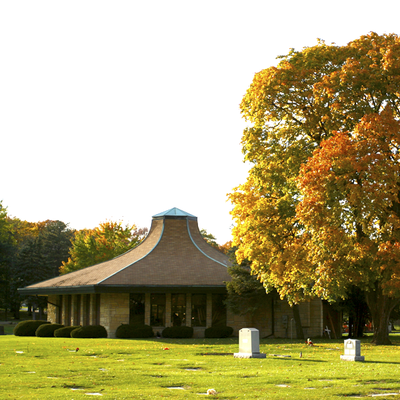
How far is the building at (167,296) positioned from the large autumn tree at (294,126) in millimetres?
8372

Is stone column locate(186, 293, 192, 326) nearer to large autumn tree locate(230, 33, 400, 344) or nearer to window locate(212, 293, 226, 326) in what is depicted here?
window locate(212, 293, 226, 326)

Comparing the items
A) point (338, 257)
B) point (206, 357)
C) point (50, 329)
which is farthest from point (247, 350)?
point (50, 329)

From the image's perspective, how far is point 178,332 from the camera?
3195 cm

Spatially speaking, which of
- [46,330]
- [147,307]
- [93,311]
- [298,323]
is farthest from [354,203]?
[46,330]

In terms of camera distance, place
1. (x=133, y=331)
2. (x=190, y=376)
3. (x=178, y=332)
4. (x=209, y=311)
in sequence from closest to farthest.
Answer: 1. (x=190, y=376)
2. (x=133, y=331)
3. (x=178, y=332)
4. (x=209, y=311)

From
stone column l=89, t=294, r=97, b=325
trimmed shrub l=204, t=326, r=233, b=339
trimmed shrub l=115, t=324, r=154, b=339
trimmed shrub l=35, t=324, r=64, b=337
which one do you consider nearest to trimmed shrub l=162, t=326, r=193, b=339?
trimmed shrub l=115, t=324, r=154, b=339

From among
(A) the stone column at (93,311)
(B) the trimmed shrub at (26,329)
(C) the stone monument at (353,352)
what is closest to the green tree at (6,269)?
(B) the trimmed shrub at (26,329)

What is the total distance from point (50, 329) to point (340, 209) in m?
20.4

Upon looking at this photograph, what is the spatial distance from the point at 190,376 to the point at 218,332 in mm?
19126

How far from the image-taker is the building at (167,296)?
3300cm

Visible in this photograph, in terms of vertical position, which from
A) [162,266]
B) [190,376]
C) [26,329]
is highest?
[162,266]

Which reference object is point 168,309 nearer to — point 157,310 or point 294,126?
point 157,310

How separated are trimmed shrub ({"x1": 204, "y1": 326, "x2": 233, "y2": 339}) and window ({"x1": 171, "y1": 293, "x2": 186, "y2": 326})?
2.10 meters

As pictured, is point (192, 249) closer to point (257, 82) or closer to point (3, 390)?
point (257, 82)
